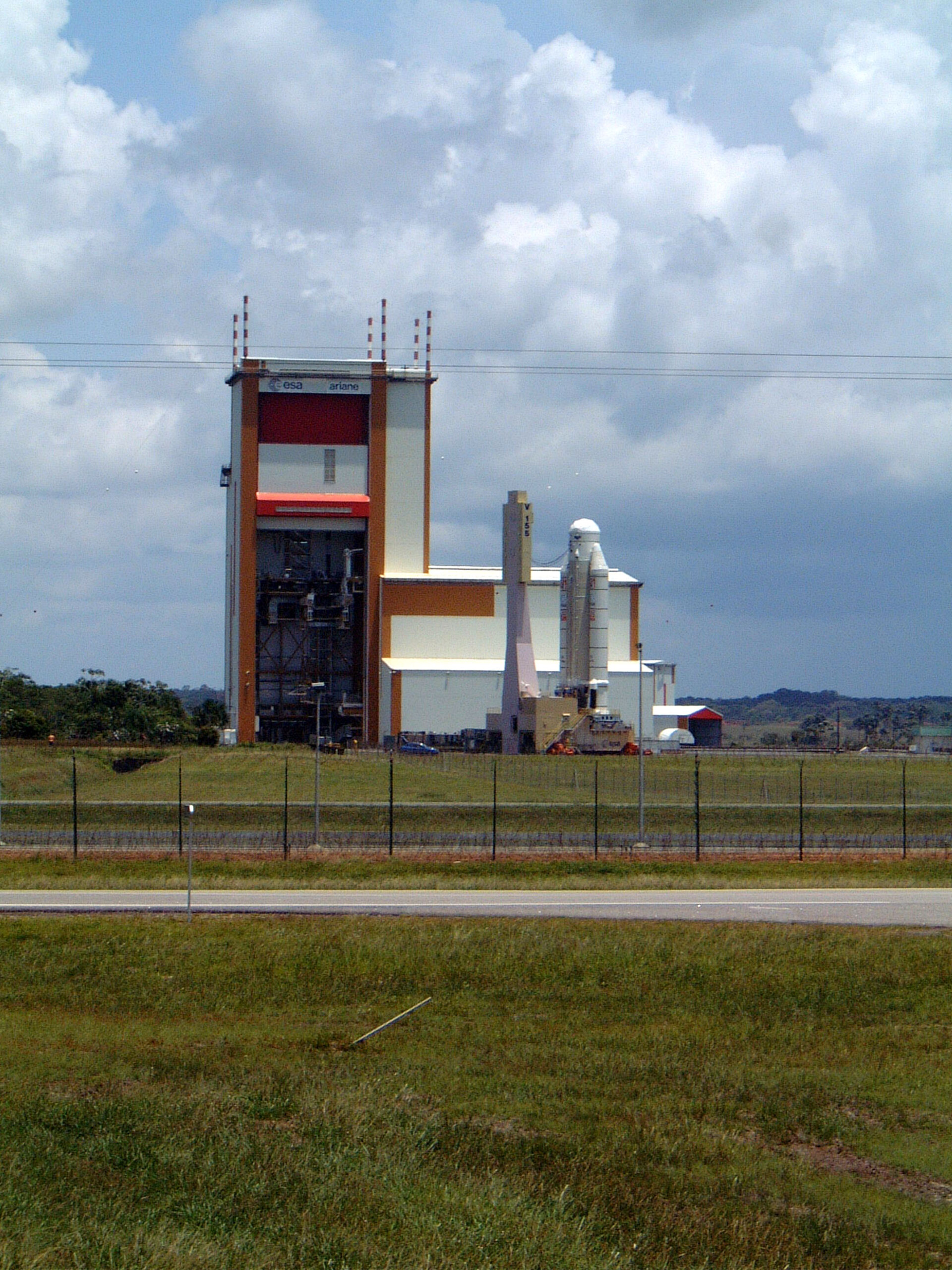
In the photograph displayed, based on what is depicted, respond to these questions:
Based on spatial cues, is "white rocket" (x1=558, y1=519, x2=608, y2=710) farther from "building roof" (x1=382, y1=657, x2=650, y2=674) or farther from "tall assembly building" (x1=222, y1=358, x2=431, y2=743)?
"tall assembly building" (x1=222, y1=358, x2=431, y2=743)

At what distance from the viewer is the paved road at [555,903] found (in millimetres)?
25250

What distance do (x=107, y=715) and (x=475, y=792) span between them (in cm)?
6422

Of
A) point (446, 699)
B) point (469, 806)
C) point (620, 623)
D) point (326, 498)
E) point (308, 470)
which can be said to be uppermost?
point (308, 470)

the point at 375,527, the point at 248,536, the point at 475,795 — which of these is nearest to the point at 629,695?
the point at 375,527

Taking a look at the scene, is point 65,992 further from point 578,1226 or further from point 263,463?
point 263,463

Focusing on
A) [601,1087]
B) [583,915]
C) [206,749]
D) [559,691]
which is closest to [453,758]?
[559,691]

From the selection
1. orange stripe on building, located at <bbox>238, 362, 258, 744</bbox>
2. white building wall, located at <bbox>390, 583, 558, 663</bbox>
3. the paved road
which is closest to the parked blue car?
white building wall, located at <bbox>390, 583, 558, 663</bbox>

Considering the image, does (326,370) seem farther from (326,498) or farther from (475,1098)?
(475,1098)

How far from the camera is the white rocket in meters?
88.5

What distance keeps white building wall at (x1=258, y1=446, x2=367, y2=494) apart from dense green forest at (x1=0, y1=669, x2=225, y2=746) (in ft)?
61.5

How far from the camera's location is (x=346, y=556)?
302ft

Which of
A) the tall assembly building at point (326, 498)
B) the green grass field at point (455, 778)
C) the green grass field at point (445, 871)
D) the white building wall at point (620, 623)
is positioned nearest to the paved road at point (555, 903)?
the green grass field at point (445, 871)

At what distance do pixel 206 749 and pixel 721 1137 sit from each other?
77.7m

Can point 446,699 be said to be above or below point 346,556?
below
